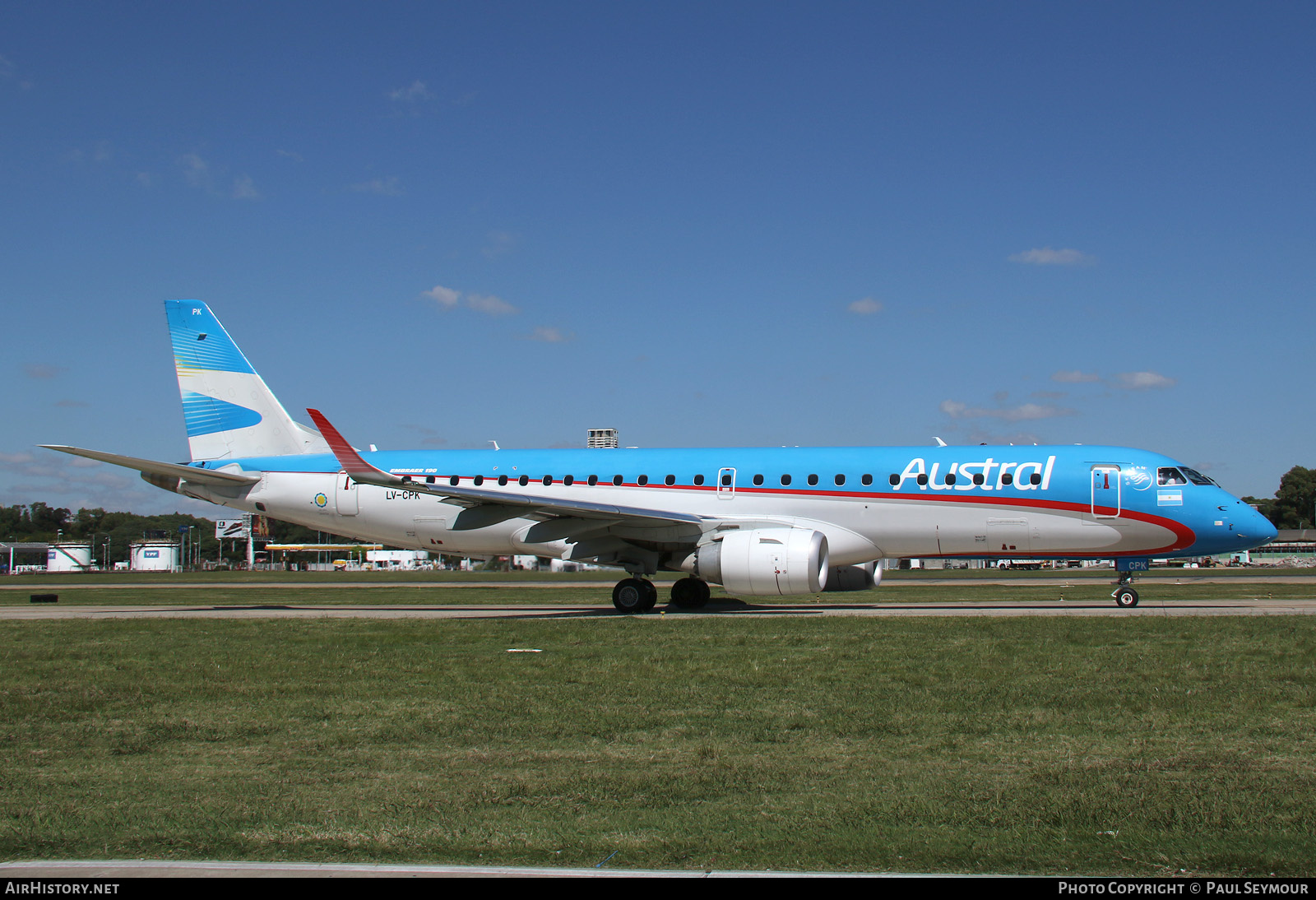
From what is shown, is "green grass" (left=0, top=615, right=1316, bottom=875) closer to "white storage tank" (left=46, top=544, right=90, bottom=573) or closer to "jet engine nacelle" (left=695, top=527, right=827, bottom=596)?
"jet engine nacelle" (left=695, top=527, right=827, bottom=596)

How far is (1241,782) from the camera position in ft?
21.2

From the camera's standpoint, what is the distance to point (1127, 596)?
74.8 feet

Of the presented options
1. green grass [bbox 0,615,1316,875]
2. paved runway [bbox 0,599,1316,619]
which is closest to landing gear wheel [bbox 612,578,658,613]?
paved runway [bbox 0,599,1316,619]

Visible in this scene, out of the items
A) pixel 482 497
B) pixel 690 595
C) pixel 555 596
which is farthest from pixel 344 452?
pixel 555 596

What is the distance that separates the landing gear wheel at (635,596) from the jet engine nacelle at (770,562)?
2144 millimetres

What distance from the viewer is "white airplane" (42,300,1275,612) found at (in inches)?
837

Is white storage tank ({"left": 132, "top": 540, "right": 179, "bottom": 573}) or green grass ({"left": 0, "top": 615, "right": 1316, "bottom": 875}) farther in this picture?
white storage tank ({"left": 132, "top": 540, "right": 179, "bottom": 573})

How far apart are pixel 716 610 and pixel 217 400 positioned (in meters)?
14.7

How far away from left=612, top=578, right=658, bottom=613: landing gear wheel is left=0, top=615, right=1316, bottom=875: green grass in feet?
26.3

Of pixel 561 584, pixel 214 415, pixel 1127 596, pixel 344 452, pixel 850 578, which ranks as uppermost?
pixel 214 415

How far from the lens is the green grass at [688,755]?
528 centimetres

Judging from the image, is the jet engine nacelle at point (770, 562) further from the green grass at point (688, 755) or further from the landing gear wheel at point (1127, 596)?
the landing gear wheel at point (1127, 596)

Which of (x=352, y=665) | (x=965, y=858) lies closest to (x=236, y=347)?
(x=352, y=665)

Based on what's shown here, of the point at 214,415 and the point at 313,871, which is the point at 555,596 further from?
the point at 313,871
